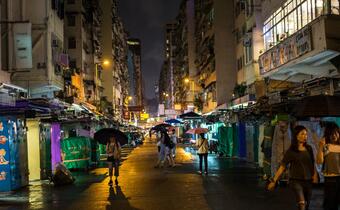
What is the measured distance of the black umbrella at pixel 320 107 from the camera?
1365cm

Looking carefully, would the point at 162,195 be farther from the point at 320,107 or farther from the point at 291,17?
the point at 291,17

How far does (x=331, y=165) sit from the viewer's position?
10.5m

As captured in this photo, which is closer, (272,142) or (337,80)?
(337,80)

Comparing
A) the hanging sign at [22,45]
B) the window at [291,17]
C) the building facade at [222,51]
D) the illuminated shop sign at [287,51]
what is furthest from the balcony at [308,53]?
the building facade at [222,51]

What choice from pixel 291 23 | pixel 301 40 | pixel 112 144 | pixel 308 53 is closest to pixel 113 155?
pixel 112 144

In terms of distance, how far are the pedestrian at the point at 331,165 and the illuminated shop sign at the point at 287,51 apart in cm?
1170

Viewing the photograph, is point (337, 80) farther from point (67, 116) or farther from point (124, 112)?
point (124, 112)

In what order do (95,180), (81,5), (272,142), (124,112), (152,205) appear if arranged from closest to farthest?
(152,205), (272,142), (95,180), (81,5), (124,112)

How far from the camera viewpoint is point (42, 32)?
2912 cm

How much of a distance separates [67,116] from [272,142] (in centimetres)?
1353

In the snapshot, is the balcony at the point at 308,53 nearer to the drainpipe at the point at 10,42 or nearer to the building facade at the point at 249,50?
the building facade at the point at 249,50

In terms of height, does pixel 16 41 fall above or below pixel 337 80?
above

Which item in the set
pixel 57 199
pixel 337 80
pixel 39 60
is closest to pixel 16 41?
pixel 39 60

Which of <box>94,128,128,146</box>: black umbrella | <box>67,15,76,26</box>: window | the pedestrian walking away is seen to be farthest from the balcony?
<box>67,15,76,26</box>: window
